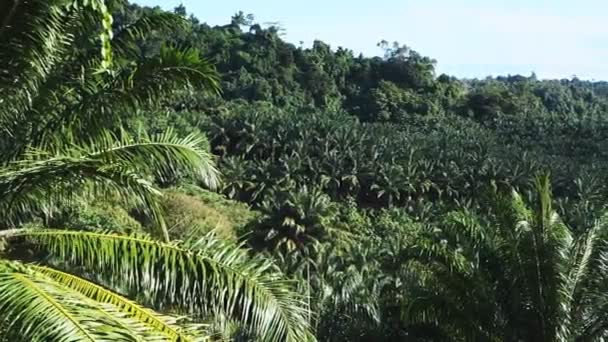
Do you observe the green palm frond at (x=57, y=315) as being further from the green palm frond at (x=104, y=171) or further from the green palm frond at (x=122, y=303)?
the green palm frond at (x=104, y=171)

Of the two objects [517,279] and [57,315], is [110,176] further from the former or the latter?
[517,279]

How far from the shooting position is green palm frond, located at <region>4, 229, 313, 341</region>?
20.7 ft

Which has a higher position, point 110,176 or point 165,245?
point 110,176

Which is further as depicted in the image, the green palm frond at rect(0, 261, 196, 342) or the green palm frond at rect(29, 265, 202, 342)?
the green palm frond at rect(29, 265, 202, 342)

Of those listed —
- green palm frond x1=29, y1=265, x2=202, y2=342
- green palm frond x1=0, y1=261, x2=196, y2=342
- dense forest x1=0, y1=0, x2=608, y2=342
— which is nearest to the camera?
green palm frond x1=0, y1=261, x2=196, y2=342

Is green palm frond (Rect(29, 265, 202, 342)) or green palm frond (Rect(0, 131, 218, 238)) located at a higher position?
green palm frond (Rect(0, 131, 218, 238))

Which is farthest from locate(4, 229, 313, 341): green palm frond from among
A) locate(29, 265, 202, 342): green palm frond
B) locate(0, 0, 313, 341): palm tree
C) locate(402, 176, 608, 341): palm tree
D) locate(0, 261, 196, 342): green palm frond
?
locate(402, 176, 608, 341): palm tree

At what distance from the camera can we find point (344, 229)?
45562 mm

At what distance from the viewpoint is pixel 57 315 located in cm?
504

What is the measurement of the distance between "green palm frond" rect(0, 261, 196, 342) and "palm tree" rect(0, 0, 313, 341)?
27mm

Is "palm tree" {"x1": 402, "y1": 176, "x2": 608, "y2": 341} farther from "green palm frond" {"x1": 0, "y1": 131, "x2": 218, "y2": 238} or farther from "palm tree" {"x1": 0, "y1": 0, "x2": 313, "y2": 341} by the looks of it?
"green palm frond" {"x1": 0, "y1": 131, "x2": 218, "y2": 238}

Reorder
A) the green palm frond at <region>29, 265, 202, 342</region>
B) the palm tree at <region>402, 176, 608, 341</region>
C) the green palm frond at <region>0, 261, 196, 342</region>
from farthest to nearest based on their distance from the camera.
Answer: the palm tree at <region>402, 176, 608, 341</region>
the green palm frond at <region>29, 265, 202, 342</region>
the green palm frond at <region>0, 261, 196, 342</region>

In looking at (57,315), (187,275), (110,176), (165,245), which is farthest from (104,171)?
(57,315)

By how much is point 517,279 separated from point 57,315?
7.24 m
